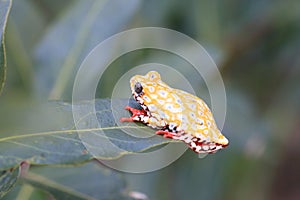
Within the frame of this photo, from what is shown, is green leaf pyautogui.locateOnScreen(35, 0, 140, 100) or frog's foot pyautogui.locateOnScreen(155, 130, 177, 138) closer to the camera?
frog's foot pyautogui.locateOnScreen(155, 130, 177, 138)

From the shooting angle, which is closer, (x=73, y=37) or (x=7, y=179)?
(x=7, y=179)

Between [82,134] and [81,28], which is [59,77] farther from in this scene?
[82,134]

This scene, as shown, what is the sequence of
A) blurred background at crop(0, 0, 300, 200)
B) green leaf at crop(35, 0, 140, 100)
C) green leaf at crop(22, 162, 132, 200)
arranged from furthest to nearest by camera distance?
1. blurred background at crop(0, 0, 300, 200)
2. green leaf at crop(35, 0, 140, 100)
3. green leaf at crop(22, 162, 132, 200)

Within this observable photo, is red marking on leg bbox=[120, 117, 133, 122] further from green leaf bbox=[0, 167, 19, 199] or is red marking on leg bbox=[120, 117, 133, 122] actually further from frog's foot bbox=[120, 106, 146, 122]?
green leaf bbox=[0, 167, 19, 199]

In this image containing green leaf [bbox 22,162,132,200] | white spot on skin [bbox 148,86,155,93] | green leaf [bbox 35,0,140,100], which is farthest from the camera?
green leaf [bbox 35,0,140,100]

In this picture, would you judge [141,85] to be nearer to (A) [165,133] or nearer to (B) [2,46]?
(A) [165,133]

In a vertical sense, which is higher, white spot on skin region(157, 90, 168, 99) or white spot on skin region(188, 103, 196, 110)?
white spot on skin region(157, 90, 168, 99)

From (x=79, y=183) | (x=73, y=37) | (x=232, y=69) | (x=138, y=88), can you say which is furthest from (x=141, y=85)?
(x=232, y=69)

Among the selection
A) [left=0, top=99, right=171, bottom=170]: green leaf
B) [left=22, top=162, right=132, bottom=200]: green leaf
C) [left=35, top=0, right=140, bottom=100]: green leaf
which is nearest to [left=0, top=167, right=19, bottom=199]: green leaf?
[left=0, top=99, right=171, bottom=170]: green leaf
